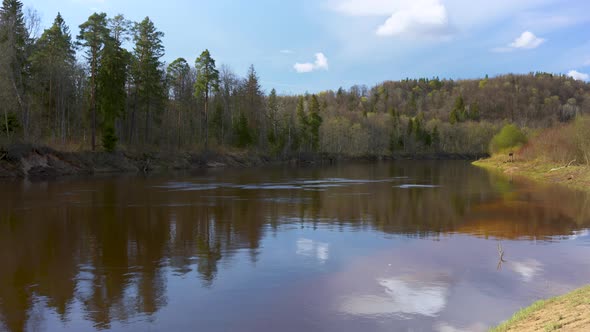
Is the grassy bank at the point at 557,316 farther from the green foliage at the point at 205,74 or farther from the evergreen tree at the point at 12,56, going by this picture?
the green foliage at the point at 205,74

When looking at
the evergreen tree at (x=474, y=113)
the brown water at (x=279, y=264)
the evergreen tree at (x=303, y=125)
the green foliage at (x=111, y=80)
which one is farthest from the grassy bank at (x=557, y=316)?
the evergreen tree at (x=474, y=113)

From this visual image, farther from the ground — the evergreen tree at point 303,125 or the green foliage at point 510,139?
the evergreen tree at point 303,125

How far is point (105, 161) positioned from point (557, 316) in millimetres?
53063

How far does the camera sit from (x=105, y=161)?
5344 centimetres

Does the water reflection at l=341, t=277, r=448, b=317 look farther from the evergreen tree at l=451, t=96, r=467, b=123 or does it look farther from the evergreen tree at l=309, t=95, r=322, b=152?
the evergreen tree at l=451, t=96, r=467, b=123

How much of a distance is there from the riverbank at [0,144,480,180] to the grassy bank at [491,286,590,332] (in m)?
44.7

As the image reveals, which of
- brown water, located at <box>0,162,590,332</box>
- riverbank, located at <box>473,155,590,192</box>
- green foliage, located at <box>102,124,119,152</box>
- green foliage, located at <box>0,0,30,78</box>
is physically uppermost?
green foliage, located at <box>0,0,30,78</box>

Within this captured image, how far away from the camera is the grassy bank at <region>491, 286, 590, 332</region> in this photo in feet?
22.6

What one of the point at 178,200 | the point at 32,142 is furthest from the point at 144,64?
the point at 178,200

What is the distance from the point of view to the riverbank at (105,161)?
43.1 meters

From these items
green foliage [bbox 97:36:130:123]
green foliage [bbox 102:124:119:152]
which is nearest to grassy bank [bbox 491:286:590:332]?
green foliage [bbox 102:124:119:152]

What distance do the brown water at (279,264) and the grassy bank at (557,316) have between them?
0.78 m

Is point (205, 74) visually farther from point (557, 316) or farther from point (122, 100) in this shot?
point (557, 316)

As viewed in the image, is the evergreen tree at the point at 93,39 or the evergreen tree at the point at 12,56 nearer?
the evergreen tree at the point at 12,56
